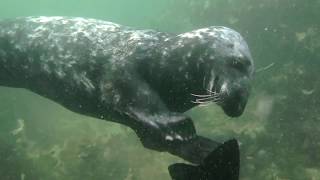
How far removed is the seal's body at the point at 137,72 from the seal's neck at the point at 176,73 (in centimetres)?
1

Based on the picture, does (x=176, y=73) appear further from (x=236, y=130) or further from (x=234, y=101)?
(x=236, y=130)

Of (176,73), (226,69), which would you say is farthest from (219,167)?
(176,73)

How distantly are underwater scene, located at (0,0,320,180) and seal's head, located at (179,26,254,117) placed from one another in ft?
4.17

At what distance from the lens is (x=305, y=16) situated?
37.7ft

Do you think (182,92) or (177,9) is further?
(177,9)

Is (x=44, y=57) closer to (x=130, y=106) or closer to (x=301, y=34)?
(x=130, y=106)

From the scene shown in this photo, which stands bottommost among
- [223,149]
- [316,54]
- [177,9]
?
[177,9]

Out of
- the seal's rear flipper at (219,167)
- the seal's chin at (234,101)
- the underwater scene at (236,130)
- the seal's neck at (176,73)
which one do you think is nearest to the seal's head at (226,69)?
the seal's chin at (234,101)

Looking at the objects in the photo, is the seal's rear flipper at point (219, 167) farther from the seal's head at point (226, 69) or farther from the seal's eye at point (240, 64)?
the seal's eye at point (240, 64)

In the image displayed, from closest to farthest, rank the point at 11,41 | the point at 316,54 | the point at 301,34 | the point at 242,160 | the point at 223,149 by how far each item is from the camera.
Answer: the point at 223,149 → the point at 11,41 → the point at 242,160 → the point at 316,54 → the point at 301,34

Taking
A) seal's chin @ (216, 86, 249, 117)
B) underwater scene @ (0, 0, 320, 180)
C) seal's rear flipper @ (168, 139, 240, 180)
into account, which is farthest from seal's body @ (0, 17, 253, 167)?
seal's rear flipper @ (168, 139, 240, 180)

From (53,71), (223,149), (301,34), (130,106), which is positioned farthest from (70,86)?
(301,34)

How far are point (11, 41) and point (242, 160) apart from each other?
14.3 feet

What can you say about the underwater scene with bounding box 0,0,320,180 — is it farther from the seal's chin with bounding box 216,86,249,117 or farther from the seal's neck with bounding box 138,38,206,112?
the seal's chin with bounding box 216,86,249,117
